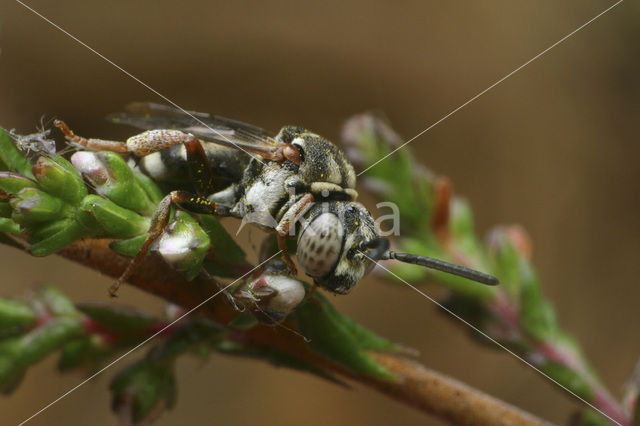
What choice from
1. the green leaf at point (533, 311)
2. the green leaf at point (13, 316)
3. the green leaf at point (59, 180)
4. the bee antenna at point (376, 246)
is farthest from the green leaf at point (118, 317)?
the green leaf at point (533, 311)

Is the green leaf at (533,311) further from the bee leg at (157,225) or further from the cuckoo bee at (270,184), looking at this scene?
the bee leg at (157,225)

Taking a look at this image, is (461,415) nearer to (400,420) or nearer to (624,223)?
(400,420)

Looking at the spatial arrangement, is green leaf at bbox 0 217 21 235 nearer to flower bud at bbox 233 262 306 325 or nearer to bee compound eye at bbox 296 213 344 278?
flower bud at bbox 233 262 306 325

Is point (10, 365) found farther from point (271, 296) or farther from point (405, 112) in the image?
point (405, 112)

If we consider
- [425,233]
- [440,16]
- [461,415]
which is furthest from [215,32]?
[461,415]

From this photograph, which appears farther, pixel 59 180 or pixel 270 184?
pixel 270 184

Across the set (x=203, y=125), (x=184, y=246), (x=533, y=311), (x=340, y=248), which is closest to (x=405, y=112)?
(x=533, y=311)
